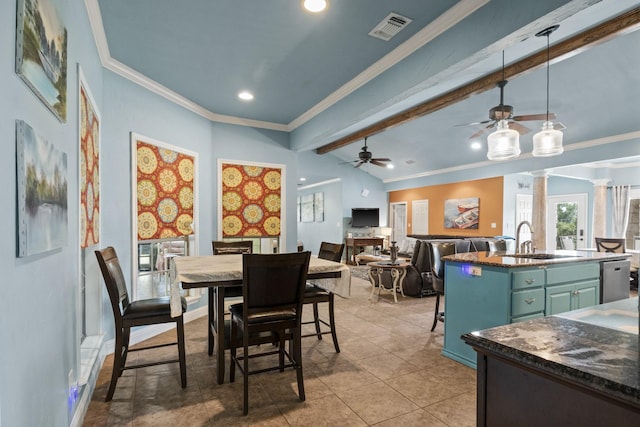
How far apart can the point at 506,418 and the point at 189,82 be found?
390cm

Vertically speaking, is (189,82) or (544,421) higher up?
(189,82)

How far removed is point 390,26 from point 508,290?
2217mm

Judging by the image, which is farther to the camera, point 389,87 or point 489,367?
point 389,87

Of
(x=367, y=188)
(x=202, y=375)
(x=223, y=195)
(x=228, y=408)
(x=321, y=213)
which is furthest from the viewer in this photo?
(x=321, y=213)

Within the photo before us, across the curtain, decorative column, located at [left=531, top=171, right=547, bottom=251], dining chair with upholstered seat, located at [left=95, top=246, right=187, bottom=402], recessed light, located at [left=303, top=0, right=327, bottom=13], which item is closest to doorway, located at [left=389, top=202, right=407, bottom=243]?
decorative column, located at [left=531, top=171, right=547, bottom=251]

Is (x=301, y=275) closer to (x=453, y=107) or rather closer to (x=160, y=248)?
(x=160, y=248)

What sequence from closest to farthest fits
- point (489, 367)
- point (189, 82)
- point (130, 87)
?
point (489, 367) < point (130, 87) < point (189, 82)

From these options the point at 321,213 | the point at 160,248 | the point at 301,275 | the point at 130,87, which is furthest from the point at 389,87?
the point at 321,213

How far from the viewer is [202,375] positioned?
8.70ft

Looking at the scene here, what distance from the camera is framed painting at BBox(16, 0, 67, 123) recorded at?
1.14m

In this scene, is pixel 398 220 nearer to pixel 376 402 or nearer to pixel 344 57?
pixel 344 57

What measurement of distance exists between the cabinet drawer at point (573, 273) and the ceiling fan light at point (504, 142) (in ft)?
3.86

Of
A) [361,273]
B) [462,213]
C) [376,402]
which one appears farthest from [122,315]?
[462,213]

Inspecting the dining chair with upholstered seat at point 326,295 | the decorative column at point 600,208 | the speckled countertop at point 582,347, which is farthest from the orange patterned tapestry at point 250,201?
the decorative column at point 600,208
